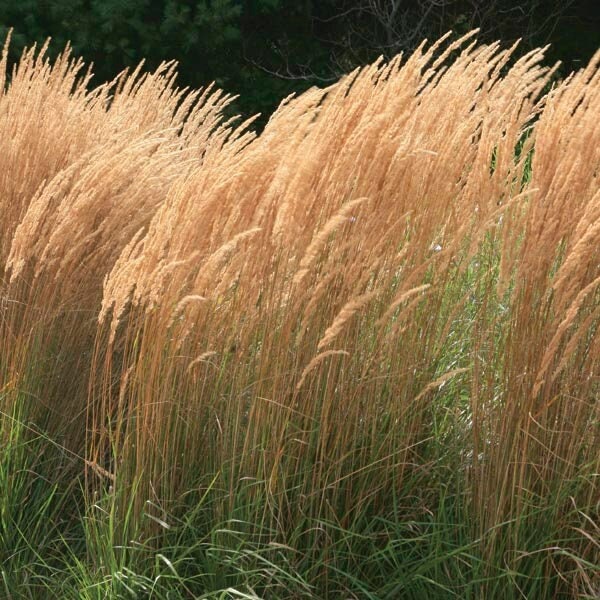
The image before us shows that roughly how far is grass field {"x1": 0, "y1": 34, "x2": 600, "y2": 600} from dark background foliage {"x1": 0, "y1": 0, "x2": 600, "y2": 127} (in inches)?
300

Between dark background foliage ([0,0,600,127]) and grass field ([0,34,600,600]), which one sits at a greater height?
dark background foliage ([0,0,600,127])

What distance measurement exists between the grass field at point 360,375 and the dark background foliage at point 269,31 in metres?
→ 7.62

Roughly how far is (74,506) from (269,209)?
3.72ft

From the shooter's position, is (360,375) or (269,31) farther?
(269,31)

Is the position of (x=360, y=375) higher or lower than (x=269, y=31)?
lower

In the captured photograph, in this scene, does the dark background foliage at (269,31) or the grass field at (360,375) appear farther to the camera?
the dark background foliage at (269,31)

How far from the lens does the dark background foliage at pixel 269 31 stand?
10.2 meters

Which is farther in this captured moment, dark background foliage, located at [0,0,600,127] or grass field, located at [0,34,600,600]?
dark background foliage, located at [0,0,600,127]

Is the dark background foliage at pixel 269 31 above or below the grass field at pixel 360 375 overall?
above

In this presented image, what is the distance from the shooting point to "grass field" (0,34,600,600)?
2.56 metres

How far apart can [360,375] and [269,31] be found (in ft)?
31.3

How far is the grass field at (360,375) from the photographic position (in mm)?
2557

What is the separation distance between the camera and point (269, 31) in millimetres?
11805

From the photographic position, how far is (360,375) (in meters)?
2.77
